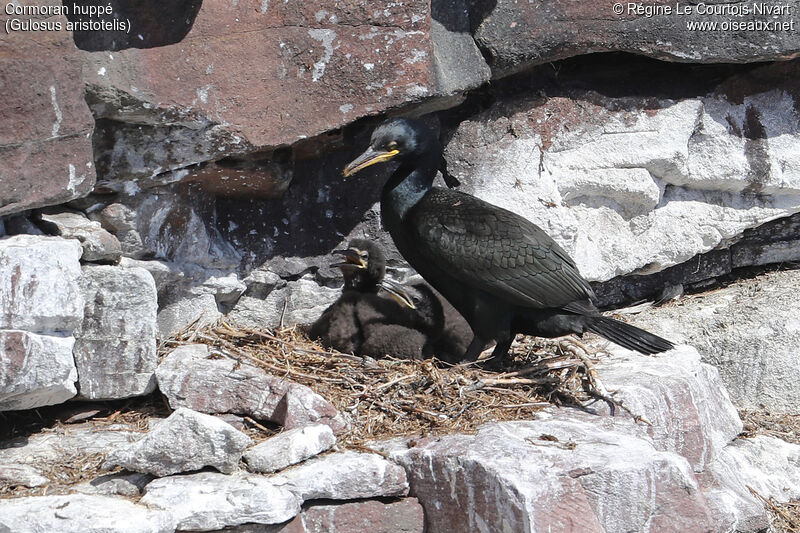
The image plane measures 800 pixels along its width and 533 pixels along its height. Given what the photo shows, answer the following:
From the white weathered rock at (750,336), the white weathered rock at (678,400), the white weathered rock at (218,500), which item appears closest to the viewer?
the white weathered rock at (218,500)

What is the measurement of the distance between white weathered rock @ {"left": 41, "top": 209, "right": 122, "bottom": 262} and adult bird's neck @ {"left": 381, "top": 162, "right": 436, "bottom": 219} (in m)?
1.42

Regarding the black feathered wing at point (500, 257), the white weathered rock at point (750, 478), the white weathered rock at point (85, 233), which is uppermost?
the white weathered rock at point (85, 233)

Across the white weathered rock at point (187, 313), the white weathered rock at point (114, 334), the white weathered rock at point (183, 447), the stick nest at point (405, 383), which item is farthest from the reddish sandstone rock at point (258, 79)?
the white weathered rock at point (183, 447)

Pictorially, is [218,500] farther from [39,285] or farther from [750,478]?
[750,478]

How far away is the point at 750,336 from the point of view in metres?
5.95

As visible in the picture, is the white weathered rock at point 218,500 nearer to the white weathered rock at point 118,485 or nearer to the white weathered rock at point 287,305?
the white weathered rock at point 118,485

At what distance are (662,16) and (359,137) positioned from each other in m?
1.91

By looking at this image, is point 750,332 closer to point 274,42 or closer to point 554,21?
point 554,21

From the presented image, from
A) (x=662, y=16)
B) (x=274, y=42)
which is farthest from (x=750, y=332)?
(x=274, y=42)

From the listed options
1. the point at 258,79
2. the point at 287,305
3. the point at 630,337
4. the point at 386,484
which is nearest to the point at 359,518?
the point at 386,484

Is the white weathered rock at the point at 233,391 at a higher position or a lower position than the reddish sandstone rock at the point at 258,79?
lower

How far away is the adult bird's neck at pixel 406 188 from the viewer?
16.8ft

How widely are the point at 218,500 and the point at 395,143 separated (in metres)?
2.17

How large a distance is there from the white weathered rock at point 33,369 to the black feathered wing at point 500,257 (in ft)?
5.95
